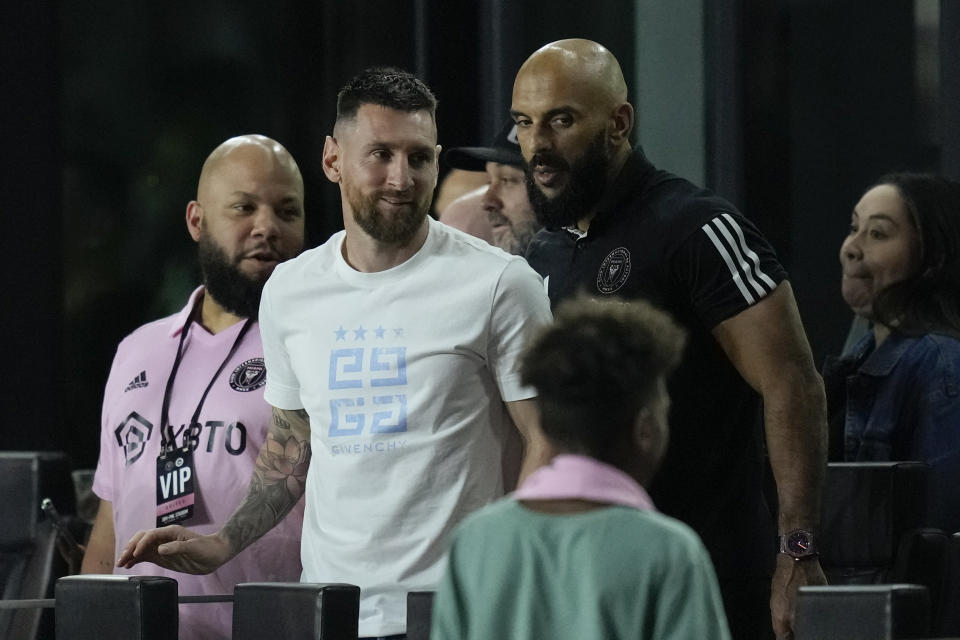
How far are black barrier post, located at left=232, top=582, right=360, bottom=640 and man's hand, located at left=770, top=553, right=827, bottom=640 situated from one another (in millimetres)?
791

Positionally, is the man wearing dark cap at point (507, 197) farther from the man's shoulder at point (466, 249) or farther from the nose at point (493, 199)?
the man's shoulder at point (466, 249)

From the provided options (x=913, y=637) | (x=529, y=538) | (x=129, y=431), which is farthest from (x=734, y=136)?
(x=529, y=538)

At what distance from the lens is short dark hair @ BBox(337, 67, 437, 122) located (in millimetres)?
2846

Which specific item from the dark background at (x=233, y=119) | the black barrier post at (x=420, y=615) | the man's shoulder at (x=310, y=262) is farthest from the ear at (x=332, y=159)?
the dark background at (x=233, y=119)

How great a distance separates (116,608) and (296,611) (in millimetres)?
316

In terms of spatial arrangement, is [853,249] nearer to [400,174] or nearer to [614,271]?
[614,271]

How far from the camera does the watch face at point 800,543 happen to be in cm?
282

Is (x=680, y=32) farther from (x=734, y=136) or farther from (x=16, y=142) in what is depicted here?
(x=16, y=142)

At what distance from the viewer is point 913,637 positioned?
202 centimetres

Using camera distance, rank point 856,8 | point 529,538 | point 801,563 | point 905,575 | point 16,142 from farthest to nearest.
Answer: point 16,142 < point 856,8 < point 905,575 < point 801,563 < point 529,538

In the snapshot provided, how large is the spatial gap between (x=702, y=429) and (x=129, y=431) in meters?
1.29

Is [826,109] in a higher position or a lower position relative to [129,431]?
higher

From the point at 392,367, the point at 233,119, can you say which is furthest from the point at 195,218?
the point at 233,119

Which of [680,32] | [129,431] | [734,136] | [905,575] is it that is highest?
[680,32]
